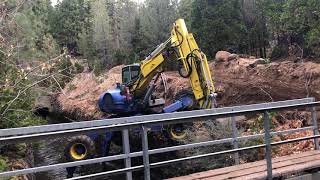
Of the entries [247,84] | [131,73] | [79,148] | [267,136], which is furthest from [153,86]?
[267,136]

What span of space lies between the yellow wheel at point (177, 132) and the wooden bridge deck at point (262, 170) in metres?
7.93

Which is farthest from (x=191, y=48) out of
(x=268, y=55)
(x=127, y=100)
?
(x=268, y=55)

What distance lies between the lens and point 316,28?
25656 mm

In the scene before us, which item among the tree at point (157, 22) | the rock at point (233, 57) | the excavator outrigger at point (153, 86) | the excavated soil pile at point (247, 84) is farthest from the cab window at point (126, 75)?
the tree at point (157, 22)

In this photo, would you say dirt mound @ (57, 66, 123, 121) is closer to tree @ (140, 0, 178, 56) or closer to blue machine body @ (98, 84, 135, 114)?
tree @ (140, 0, 178, 56)

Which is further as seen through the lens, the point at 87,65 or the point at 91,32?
the point at 91,32

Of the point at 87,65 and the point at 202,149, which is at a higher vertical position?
the point at 87,65

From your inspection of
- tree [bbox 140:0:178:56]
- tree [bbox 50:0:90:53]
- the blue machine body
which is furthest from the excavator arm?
tree [bbox 50:0:90:53]

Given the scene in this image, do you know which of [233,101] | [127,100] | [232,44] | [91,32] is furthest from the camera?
[91,32]

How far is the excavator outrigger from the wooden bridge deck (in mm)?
7227

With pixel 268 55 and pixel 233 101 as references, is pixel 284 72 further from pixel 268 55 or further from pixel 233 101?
pixel 268 55

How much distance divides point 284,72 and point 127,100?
10.7 meters

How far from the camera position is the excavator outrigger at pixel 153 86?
13.7 m

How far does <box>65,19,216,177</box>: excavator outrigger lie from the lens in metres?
13.7
